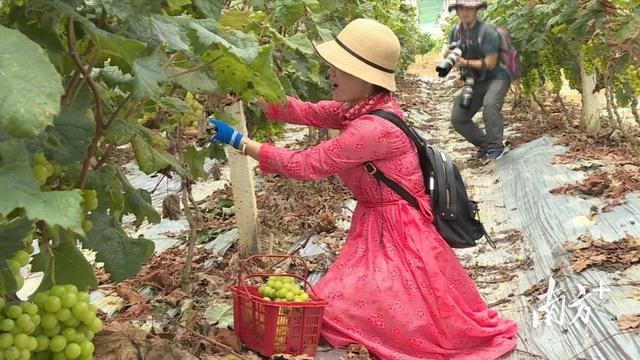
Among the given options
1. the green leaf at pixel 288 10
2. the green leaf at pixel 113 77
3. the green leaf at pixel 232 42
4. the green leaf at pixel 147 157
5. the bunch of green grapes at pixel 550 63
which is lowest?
the bunch of green grapes at pixel 550 63

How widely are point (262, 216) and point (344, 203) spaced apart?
958 mm

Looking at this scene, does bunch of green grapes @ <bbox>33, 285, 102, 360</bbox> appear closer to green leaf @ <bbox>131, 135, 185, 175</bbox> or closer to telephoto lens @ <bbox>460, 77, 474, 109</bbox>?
green leaf @ <bbox>131, 135, 185, 175</bbox>

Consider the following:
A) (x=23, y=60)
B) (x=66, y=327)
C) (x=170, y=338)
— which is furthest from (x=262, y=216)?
(x=23, y=60)

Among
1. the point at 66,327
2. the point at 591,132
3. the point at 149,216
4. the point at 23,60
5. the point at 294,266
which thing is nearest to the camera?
the point at 23,60

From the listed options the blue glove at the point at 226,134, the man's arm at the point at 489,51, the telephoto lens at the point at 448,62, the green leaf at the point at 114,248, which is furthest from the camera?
the man's arm at the point at 489,51

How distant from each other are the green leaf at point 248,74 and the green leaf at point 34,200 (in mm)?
767

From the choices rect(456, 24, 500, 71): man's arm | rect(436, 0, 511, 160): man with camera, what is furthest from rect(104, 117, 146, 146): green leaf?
rect(456, 24, 500, 71): man's arm

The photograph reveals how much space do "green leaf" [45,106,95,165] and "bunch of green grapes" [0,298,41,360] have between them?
296mm

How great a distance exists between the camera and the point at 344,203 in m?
5.66

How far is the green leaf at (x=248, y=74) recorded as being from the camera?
1.87 metres

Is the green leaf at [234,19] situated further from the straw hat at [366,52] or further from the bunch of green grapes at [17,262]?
the bunch of green grapes at [17,262]

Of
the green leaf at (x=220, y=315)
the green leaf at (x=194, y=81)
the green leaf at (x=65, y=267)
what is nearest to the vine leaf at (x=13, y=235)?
the green leaf at (x=65, y=267)

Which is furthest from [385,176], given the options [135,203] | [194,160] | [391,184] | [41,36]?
[41,36]

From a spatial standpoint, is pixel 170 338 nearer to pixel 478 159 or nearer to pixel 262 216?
pixel 262 216
